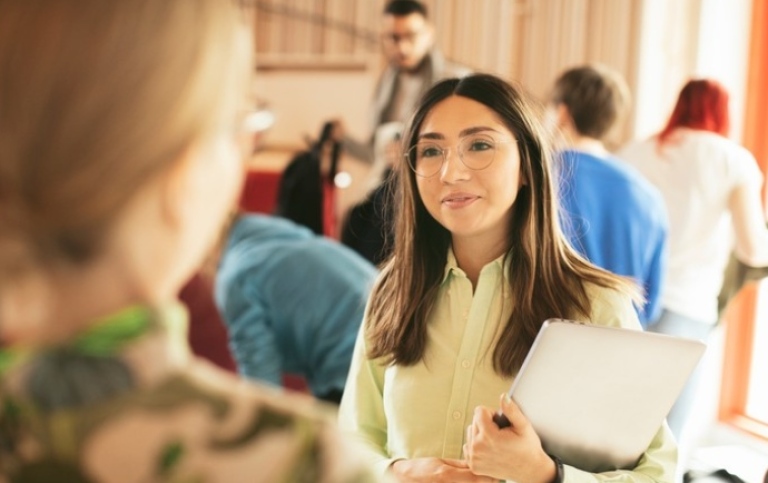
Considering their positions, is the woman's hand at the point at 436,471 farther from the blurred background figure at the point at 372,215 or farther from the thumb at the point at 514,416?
the blurred background figure at the point at 372,215

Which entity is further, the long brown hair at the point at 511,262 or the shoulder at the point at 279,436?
the long brown hair at the point at 511,262

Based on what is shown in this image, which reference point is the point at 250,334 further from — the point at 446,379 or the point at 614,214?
the point at 614,214

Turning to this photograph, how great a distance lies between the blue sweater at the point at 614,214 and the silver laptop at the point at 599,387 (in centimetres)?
113

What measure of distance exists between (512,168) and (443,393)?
0.35m

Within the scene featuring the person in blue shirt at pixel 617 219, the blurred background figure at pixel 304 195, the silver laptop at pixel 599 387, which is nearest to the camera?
the silver laptop at pixel 599 387

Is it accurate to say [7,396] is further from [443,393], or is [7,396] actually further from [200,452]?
[443,393]

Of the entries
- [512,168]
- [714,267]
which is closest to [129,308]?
[512,168]

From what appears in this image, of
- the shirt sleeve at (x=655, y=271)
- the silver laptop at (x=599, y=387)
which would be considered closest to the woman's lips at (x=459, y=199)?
the silver laptop at (x=599, y=387)

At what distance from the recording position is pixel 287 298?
7.14 ft

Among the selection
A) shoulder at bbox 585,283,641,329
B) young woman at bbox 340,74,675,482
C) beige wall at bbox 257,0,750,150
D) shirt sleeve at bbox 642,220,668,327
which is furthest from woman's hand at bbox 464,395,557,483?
beige wall at bbox 257,0,750,150

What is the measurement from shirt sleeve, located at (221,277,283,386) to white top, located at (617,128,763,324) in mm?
1471

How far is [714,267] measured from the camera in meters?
3.13

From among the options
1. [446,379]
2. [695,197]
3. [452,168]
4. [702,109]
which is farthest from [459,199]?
[702,109]

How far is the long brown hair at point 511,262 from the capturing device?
1.37 meters
